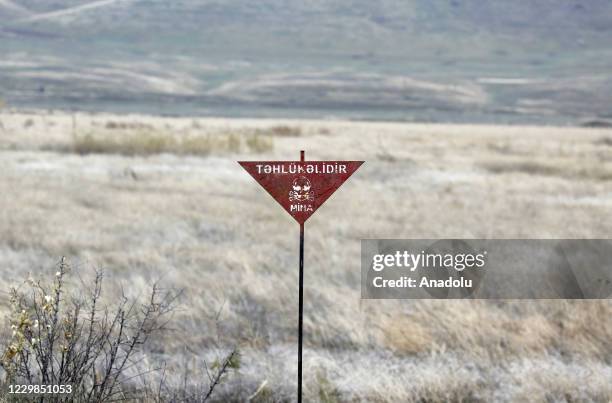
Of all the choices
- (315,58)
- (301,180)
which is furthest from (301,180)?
(315,58)

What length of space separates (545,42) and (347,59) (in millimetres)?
51007

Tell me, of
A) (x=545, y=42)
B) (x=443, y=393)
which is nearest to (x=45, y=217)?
(x=443, y=393)

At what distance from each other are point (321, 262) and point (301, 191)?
415cm

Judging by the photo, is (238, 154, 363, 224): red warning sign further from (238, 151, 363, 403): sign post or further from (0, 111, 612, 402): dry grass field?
(0, 111, 612, 402): dry grass field

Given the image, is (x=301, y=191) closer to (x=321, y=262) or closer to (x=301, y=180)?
(x=301, y=180)

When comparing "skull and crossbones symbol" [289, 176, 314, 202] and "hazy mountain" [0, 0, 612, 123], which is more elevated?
"hazy mountain" [0, 0, 612, 123]

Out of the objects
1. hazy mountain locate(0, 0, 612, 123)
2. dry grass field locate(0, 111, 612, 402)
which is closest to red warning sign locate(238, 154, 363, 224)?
dry grass field locate(0, 111, 612, 402)

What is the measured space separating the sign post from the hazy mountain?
205 feet

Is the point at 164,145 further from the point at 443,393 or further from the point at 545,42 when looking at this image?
the point at 545,42

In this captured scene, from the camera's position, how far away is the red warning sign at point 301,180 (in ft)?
14.8

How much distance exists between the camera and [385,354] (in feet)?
19.8

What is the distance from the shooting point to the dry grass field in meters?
5.54

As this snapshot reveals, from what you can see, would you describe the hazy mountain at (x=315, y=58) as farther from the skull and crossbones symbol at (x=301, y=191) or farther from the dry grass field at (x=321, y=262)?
the skull and crossbones symbol at (x=301, y=191)

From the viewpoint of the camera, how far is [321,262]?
28.5ft
